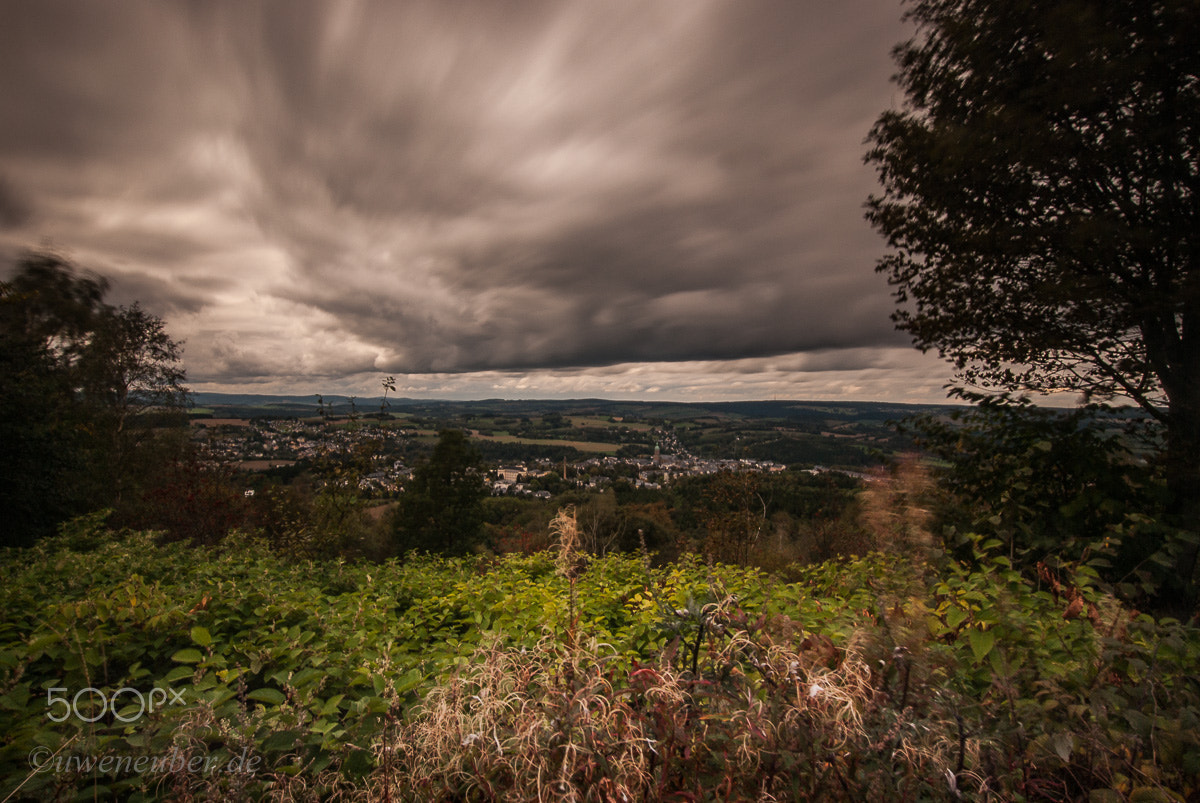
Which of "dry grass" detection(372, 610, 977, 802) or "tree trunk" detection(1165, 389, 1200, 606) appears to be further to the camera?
"tree trunk" detection(1165, 389, 1200, 606)

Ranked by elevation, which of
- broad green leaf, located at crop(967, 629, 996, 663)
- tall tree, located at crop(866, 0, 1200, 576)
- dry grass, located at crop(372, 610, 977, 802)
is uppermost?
tall tree, located at crop(866, 0, 1200, 576)

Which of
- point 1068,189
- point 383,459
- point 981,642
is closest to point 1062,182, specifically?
point 1068,189

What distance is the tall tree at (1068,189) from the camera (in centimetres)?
407

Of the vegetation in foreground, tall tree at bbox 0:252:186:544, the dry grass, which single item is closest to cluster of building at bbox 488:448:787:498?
tall tree at bbox 0:252:186:544

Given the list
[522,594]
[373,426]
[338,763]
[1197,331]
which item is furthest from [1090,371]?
[373,426]

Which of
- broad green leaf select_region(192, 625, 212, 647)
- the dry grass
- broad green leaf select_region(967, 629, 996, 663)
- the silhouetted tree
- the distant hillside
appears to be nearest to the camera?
the dry grass

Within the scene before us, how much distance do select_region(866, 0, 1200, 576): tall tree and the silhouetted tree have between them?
21.8 metres

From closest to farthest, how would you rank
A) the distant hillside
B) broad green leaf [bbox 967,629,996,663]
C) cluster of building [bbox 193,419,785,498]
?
broad green leaf [bbox 967,629,996,663]
cluster of building [bbox 193,419,785,498]
the distant hillside

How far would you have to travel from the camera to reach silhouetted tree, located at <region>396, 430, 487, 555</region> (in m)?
22.1

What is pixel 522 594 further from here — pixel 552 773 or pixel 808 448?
pixel 808 448

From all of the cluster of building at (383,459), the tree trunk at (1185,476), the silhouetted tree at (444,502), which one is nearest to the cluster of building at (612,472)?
the cluster of building at (383,459)

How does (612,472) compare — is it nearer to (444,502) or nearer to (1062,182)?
(444,502)

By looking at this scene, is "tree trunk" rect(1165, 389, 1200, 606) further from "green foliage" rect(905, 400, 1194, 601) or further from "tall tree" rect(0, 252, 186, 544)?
A: "tall tree" rect(0, 252, 186, 544)

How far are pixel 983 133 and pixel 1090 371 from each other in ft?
10.5
